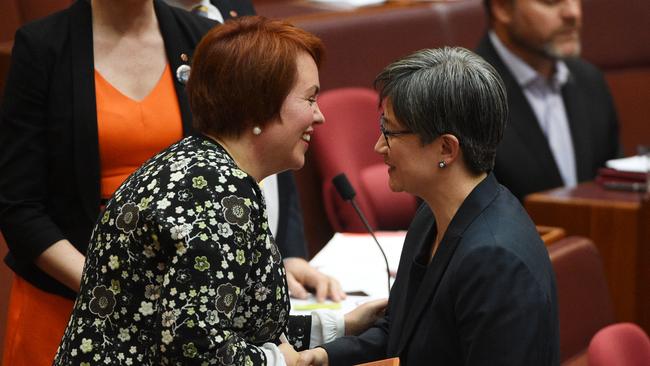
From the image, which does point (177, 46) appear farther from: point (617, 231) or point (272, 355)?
A: point (617, 231)

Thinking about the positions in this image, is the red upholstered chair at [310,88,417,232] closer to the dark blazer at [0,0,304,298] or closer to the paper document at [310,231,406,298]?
the paper document at [310,231,406,298]

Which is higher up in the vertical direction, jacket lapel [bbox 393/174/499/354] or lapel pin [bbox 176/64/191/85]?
lapel pin [bbox 176/64/191/85]

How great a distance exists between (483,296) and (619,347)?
615mm

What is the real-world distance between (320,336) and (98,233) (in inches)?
20.2

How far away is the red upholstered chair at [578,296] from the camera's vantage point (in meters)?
2.43

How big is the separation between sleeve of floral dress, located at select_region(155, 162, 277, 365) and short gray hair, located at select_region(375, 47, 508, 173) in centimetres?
32

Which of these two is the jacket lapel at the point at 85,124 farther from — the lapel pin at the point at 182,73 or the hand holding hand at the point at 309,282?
the hand holding hand at the point at 309,282

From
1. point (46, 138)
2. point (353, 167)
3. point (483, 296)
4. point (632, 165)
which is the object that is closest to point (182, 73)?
point (46, 138)

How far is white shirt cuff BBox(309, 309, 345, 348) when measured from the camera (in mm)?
1938

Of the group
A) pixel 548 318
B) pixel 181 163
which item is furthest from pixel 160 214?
pixel 548 318

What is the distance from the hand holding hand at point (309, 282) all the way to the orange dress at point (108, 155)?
43 cm

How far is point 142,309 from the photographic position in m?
1.58

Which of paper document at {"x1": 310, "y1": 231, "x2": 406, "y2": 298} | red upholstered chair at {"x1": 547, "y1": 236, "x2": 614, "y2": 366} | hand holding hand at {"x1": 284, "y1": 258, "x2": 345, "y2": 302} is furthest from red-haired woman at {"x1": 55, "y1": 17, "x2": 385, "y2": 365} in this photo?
red upholstered chair at {"x1": 547, "y1": 236, "x2": 614, "y2": 366}

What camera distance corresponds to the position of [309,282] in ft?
7.55
